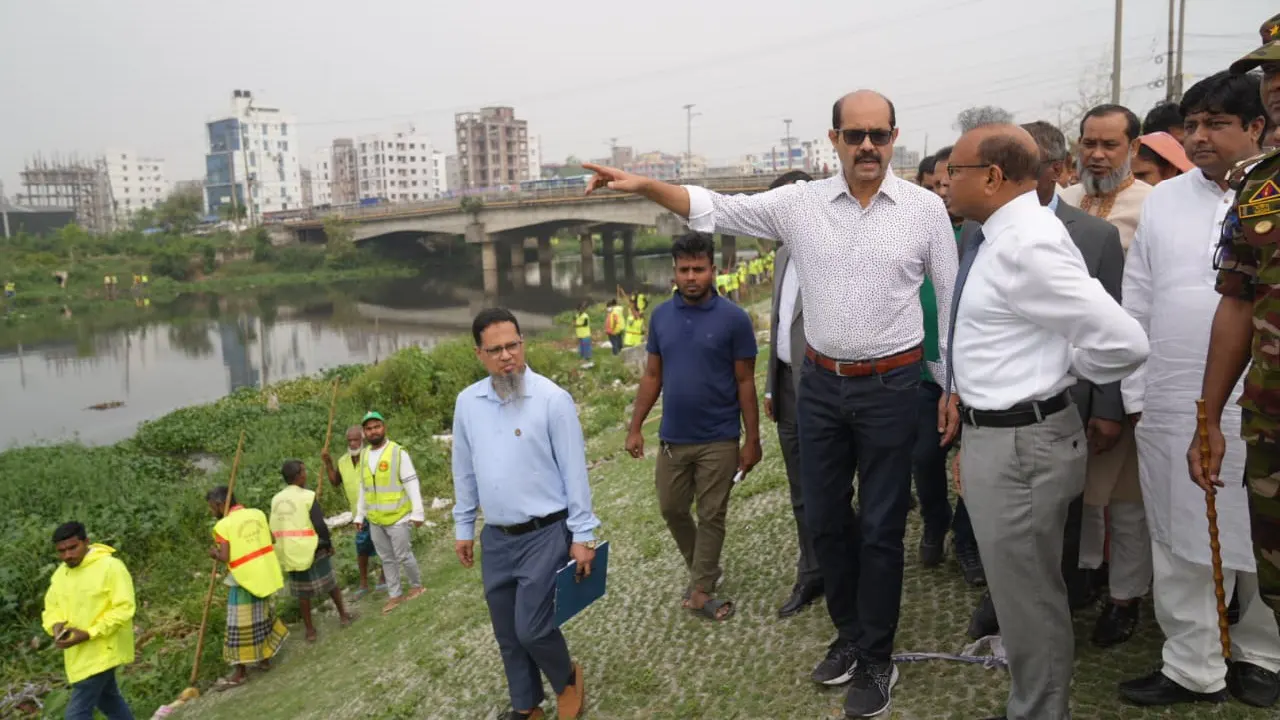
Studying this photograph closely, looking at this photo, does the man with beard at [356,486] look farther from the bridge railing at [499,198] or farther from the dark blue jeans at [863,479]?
the bridge railing at [499,198]

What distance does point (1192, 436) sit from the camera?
2.69m

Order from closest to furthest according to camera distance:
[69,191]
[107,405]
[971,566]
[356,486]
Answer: [971,566] → [356,486] → [107,405] → [69,191]

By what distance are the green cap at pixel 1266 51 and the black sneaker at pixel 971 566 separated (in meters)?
2.18

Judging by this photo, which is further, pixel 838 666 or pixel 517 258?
pixel 517 258

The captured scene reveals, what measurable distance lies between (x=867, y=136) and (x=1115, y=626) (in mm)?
1989

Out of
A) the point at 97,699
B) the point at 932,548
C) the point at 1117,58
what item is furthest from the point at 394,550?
the point at 1117,58

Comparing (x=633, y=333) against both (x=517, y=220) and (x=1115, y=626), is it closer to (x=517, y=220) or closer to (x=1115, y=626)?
(x=1115, y=626)

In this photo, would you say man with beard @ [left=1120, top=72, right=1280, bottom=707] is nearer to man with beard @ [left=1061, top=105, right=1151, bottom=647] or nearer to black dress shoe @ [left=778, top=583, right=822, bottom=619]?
man with beard @ [left=1061, top=105, right=1151, bottom=647]

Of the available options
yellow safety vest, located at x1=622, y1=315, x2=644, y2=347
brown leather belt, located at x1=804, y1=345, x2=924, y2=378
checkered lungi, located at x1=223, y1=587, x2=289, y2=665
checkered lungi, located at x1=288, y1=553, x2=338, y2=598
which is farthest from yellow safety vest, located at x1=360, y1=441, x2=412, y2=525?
yellow safety vest, located at x1=622, y1=315, x2=644, y2=347

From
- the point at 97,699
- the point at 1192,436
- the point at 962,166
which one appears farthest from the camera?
the point at 97,699

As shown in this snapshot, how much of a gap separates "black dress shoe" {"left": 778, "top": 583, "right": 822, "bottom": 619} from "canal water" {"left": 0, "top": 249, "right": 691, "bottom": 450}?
16.2 meters

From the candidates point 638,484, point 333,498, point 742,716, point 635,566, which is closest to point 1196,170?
point 742,716

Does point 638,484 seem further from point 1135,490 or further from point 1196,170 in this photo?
point 1196,170

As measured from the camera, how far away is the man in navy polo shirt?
4.10m
